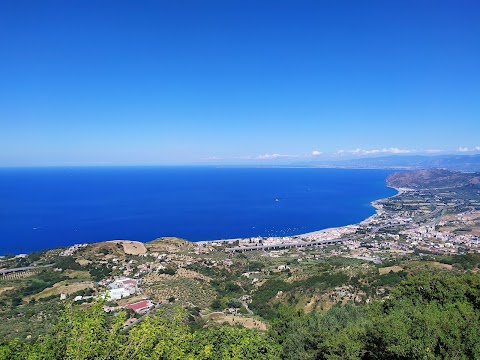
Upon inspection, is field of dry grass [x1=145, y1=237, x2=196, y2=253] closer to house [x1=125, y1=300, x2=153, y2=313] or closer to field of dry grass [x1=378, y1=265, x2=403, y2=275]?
house [x1=125, y1=300, x2=153, y2=313]

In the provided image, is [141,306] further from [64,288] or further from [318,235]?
[318,235]

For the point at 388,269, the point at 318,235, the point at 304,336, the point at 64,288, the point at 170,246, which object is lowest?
the point at 318,235

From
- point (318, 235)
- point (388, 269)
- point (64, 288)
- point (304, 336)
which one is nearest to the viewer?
point (304, 336)

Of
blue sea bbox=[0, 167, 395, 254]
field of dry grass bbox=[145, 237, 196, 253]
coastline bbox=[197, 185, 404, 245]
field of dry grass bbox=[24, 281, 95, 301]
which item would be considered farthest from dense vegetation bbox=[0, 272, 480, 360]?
blue sea bbox=[0, 167, 395, 254]

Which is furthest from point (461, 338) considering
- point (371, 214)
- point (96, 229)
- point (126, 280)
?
point (371, 214)

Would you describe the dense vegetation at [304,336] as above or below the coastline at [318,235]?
above

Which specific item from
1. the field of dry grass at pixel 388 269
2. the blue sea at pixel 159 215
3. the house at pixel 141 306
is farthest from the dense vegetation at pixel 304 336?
the blue sea at pixel 159 215

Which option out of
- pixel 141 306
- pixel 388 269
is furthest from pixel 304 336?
pixel 388 269

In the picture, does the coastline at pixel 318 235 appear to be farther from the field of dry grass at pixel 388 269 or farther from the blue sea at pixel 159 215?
the field of dry grass at pixel 388 269

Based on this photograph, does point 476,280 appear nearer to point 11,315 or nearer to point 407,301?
point 407,301
